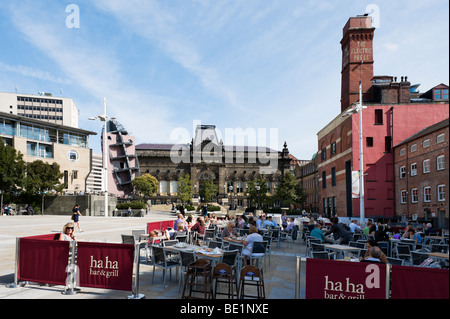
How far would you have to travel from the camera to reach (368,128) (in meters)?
34.3

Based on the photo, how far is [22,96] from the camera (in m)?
97.0

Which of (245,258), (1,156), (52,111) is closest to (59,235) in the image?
(245,258)

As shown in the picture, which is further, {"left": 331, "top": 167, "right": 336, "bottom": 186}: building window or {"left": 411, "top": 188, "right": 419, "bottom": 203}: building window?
{"left": 331, "top": 167, "right": 336, "bottom": 186}: building window

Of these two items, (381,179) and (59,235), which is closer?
(59,235)

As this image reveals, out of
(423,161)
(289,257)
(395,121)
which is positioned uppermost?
(395,121)

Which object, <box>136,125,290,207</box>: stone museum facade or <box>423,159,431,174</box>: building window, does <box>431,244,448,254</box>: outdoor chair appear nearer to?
<box>423,159,431,174</box>: building window

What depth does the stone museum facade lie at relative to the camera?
85562 millimetres

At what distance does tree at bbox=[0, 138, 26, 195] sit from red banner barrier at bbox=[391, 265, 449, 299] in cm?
4518

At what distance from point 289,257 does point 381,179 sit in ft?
83.2

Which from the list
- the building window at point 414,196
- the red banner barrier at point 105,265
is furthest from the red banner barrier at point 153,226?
the building window at point 414,196

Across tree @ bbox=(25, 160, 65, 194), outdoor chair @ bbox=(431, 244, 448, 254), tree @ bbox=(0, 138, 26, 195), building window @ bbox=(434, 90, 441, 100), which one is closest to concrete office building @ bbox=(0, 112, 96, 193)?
tree @ bbox=(25, 160, 65, 194)

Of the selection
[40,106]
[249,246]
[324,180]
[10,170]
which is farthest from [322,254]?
[40,106]

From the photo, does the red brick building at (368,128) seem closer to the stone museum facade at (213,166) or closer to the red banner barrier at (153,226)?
the red banner barrier at (153,226)
